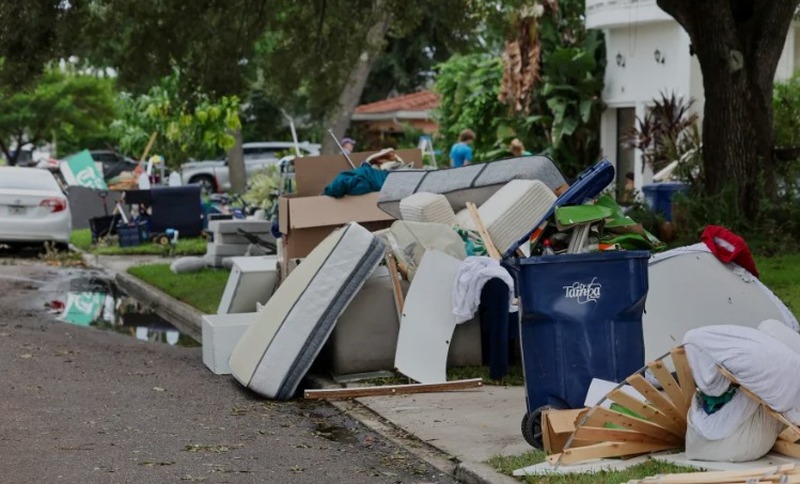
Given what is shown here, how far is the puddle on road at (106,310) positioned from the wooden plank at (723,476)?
767 cm

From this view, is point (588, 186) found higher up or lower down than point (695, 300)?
higher up

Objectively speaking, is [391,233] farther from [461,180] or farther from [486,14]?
[486,14]

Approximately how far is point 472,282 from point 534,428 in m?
2.25

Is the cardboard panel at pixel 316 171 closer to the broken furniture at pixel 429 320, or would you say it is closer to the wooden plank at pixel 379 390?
the broken furniture at pixel 429 320

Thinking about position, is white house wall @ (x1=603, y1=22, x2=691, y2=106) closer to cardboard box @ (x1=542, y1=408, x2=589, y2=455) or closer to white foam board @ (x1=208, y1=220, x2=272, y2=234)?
white foam board @ (x1=208, y1=220, x2=272, y2=234)

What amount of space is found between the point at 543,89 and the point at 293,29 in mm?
8817

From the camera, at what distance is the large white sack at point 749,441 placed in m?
6.79

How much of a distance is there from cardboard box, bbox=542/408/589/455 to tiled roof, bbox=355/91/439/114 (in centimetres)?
3654

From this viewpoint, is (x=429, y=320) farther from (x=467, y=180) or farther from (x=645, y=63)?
(x=645, y=63)

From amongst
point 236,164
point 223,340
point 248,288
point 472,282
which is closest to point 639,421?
point 472,282

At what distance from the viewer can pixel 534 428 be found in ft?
25.5

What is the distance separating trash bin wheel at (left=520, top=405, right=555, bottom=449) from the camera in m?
7.73

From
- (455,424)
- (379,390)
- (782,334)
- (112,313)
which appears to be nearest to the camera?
(782,334)

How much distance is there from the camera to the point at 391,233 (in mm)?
10938
